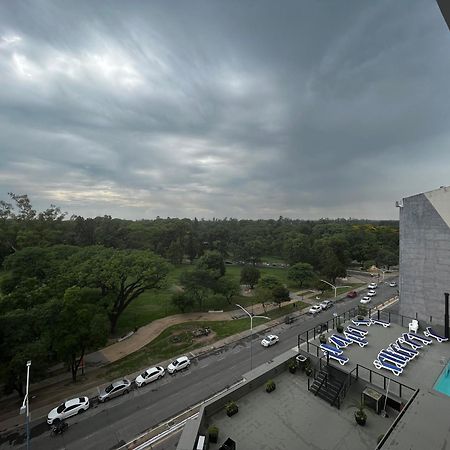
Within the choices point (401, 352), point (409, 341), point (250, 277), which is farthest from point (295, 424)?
point (250, 277)

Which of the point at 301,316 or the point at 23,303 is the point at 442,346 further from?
the point at 23,303

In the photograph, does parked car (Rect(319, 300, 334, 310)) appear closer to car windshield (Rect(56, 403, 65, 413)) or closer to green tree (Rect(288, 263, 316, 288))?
green tree (Rect(288, 263, 316, 288))

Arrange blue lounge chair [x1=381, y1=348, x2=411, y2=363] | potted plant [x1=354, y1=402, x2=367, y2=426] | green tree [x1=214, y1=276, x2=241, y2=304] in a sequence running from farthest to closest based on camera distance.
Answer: green tree [x1=214, y1=276, x2=241, y2=304], blue lounge chair [x1=381, y1=348, x2=411, y2=363], potted plant [x1=354, y1=402, x2=367, y2=426]

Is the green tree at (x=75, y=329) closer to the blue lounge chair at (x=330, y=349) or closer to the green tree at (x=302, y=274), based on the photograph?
the blue lounge chair at (x=330, y=349)

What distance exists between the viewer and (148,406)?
72.2ft

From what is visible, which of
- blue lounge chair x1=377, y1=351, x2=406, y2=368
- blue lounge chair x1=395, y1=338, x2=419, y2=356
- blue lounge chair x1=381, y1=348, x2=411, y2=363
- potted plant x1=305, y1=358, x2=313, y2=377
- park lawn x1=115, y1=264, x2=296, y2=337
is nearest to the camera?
blue lounge chair x1=377, y1=351, x2=406, y2=368

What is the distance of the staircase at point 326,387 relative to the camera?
1391 centimetres

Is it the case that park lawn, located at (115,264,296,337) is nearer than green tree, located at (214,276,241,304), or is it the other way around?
park lawn, located at (115,264,296,337)

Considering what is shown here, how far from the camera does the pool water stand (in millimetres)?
13927

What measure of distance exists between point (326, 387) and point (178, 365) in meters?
17.2

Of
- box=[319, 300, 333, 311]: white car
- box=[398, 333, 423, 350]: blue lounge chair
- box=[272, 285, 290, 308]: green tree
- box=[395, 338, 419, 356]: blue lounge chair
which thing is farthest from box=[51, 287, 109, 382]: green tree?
box=[319, 300, 333, 311]: white car

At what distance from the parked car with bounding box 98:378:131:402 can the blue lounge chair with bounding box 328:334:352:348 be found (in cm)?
1883

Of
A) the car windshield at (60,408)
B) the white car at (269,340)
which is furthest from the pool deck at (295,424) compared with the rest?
the white car at (269,340)

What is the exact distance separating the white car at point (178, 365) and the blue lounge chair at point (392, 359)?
18.9m
